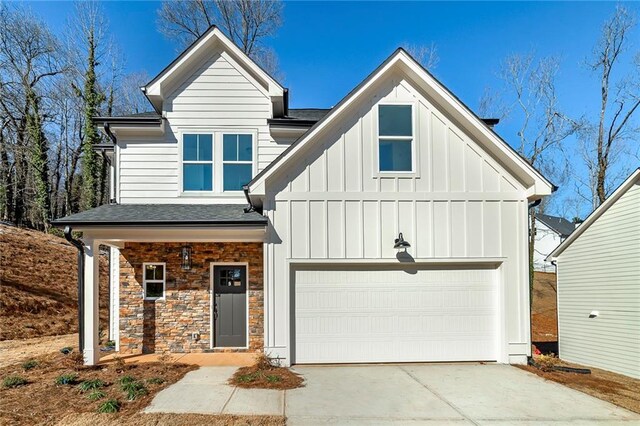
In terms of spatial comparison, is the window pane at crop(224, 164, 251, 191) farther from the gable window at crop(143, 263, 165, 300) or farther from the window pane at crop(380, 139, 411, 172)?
the window pane at crop(380, 139, 411, 172)

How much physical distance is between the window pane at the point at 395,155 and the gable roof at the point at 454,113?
1174 millimetres

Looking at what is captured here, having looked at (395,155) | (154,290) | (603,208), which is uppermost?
(395,155)

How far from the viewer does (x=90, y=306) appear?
8.22 metres

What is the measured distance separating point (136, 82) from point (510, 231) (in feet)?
83.3

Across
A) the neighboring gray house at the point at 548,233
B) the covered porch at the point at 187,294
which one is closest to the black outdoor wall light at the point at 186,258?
the covered porch at the point at 187,294

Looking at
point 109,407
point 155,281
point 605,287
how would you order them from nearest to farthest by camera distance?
1. point 109,407
2. point 155,281
3. point 605,287

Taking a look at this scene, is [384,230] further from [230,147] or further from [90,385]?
[90,385]

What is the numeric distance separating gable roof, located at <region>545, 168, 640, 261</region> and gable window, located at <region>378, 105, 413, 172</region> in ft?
19.6

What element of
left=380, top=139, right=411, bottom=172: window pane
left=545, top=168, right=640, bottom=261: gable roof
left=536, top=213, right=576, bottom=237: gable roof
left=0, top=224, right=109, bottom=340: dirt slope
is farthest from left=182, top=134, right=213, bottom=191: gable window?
left=536, top=213, right=576, bottom=237: gable roof

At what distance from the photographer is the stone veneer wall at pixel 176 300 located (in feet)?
31.2

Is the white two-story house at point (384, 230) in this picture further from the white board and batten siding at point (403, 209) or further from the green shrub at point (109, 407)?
the green shrub at point (109, 407)

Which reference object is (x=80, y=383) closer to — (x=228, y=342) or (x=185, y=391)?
(x=185, y=391)

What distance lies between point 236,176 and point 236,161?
386mm

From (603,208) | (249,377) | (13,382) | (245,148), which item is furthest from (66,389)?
(603,208)
